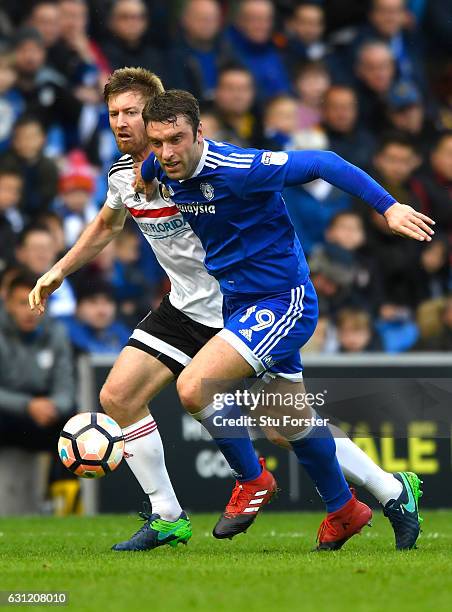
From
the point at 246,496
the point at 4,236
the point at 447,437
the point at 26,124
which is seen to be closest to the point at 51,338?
the point at 4,236

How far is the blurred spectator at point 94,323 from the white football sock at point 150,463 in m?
4.33

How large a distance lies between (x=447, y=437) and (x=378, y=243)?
109 inches

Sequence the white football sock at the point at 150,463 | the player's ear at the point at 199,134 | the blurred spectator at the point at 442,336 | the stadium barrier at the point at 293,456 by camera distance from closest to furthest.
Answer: the player's ear at the point at 199,134 < the white football sock at the point at 150,463 < the stadium barrier at the point at 293,456 < the blurred spectator at the point at 442,336

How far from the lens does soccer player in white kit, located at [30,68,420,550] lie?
6.92 meters

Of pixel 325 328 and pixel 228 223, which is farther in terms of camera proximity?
pixel 325 328

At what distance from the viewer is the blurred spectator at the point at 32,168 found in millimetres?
12008

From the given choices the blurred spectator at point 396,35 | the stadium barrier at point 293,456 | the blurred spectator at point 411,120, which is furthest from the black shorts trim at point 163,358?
the blurred spectator at point 396,35

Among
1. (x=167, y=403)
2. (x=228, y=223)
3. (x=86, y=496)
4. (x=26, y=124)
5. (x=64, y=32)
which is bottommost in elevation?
(x=86, y=496)

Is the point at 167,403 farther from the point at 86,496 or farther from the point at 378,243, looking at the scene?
the point at 378,243

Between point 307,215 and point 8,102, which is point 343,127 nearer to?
point 307,215

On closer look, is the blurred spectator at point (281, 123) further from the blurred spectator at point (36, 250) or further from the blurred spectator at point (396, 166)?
the blurred spectator at point (36, 250)

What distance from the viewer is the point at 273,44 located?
47.0 feet

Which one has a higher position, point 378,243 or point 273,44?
point 273,44

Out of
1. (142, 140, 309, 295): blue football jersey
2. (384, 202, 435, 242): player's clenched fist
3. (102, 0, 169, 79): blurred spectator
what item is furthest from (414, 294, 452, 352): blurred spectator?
(384, 202, 435, 242): player's clenched fist
